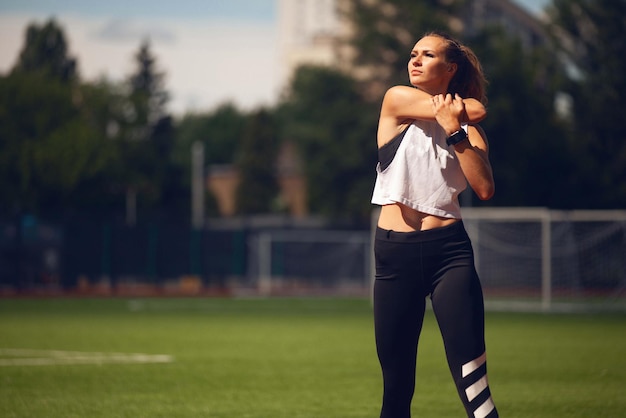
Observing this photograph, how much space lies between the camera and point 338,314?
27828 millimetres

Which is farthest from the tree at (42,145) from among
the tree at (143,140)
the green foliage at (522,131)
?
the green foliage at (522,131)

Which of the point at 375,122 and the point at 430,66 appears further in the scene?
the point at 375,122

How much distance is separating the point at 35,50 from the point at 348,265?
153 feet

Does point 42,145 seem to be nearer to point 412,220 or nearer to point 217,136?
point 217,136

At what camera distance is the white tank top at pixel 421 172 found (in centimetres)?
541

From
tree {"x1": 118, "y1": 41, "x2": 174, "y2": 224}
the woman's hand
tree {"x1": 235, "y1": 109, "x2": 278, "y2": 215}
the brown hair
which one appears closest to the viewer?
the woman's hand

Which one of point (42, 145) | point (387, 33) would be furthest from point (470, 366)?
point (387, 33)

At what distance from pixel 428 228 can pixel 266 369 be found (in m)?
7.80

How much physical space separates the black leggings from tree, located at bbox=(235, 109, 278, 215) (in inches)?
3442

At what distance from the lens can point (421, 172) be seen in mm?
5422

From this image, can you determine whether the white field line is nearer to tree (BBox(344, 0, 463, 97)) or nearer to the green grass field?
the green grass field

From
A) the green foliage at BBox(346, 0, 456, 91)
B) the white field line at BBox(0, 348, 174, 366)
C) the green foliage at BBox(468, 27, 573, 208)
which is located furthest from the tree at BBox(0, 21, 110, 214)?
the white field line at BBox(0, 348, 174, 366)

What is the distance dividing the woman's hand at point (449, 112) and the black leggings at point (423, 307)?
0.54m

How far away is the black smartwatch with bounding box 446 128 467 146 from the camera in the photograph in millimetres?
5203
